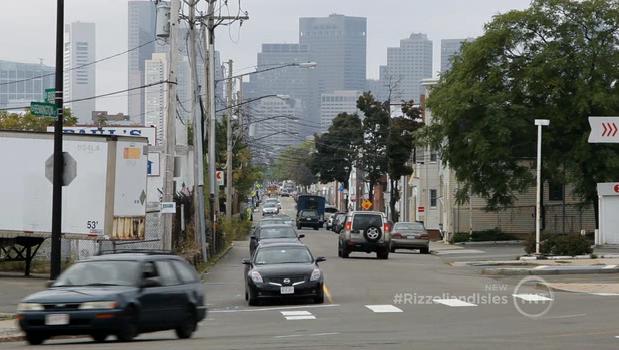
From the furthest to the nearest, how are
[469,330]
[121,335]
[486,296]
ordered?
[486,296] → [469,330] → [121,335]

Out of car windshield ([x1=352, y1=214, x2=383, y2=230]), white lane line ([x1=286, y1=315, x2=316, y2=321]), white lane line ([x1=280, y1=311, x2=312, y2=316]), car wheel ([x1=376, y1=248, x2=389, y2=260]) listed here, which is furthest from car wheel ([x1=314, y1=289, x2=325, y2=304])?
car wheel ([x1=376, y1=248, x2=389, y2=260])

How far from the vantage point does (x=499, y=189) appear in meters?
64.4

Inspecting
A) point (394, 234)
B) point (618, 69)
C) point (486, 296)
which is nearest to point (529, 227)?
point (618, 69)

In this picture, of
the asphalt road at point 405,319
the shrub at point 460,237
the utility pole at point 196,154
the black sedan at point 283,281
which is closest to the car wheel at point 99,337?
the asphalt road at point 405,319

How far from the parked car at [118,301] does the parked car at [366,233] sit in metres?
26.9

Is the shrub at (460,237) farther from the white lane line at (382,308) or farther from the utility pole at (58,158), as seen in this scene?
the utility pole at (58,158)

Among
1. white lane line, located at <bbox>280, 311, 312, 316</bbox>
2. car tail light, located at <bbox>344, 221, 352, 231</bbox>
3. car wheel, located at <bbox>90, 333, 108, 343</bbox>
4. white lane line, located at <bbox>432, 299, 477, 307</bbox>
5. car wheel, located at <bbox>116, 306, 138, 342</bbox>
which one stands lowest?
white lane line, located at <bbox>280, 311, 312, 316</bbox>

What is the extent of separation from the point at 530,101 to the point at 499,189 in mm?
5049

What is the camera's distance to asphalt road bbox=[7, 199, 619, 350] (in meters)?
17.0

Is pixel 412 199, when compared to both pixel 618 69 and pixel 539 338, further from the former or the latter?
pixel 539 338

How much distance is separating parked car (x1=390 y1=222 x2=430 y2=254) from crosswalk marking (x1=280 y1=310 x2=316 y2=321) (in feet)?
106

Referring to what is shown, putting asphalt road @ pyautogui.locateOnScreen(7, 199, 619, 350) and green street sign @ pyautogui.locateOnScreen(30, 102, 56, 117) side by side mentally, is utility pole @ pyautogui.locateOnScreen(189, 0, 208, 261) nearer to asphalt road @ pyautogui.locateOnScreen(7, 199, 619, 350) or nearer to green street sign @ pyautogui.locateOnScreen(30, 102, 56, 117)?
asphalt road @ pyautogui.locateOnScreen(7, 199, 619, 350)

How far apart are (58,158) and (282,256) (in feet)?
18.6

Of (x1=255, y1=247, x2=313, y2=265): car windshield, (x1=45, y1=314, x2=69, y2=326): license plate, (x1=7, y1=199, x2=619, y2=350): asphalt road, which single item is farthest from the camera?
(x1=255, y1=247, x2=313, y2=265): car windshield
